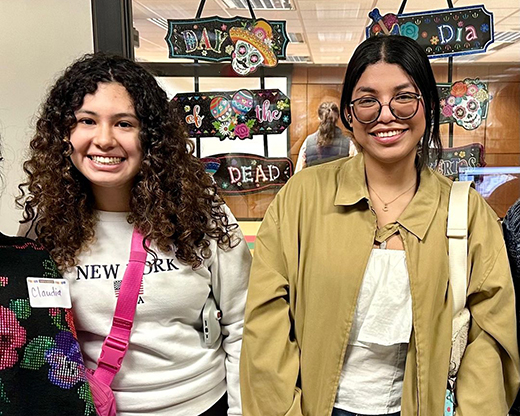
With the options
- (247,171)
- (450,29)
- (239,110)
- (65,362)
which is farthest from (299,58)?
(65,362)

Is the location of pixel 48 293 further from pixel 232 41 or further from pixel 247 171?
pixel 232 41

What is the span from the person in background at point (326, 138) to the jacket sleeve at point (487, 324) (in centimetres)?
85

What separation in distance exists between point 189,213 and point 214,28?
102 cm

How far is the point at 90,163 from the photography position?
4.00 feet

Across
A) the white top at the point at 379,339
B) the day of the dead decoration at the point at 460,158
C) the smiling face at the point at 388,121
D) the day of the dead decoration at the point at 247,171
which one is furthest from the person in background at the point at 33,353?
the day of the dead decoration at the point at 460,158

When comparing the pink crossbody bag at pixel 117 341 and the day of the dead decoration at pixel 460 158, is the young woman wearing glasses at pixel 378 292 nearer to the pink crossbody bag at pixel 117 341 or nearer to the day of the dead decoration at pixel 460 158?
the pink crossbody bag at pixel 117 341

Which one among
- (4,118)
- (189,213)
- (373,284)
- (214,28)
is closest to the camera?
(373,284)

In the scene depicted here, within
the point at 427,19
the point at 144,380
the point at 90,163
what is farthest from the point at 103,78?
the point at 427,19

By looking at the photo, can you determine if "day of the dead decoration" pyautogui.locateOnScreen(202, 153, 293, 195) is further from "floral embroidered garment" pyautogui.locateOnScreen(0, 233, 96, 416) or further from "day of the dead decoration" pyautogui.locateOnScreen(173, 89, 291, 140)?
"floral embroidered garment" pyautogui.locateOnScreen(0, 233, 96, 416)

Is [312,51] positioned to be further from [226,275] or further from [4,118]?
[4,118]

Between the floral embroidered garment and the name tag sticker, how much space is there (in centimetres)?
1

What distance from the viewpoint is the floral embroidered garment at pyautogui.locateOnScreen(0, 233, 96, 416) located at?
100 centimetres

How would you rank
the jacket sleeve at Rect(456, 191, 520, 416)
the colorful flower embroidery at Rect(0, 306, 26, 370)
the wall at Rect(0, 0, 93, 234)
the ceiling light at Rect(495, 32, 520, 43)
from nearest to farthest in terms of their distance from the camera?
the colorful flower embroidery at Rect(0, 306, 26, 370), the jacket sleeve at Rect(456, 191, 520, 416), the wall at Rect(0, 0, 93, 234), the ceiling light at Rect(495, 32, 520, 43)

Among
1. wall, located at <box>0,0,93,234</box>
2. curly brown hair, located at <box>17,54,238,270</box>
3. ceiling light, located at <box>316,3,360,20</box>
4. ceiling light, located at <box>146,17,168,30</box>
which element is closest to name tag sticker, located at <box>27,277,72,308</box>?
curly brown hair, located at <box>17,54,238,270</box>
